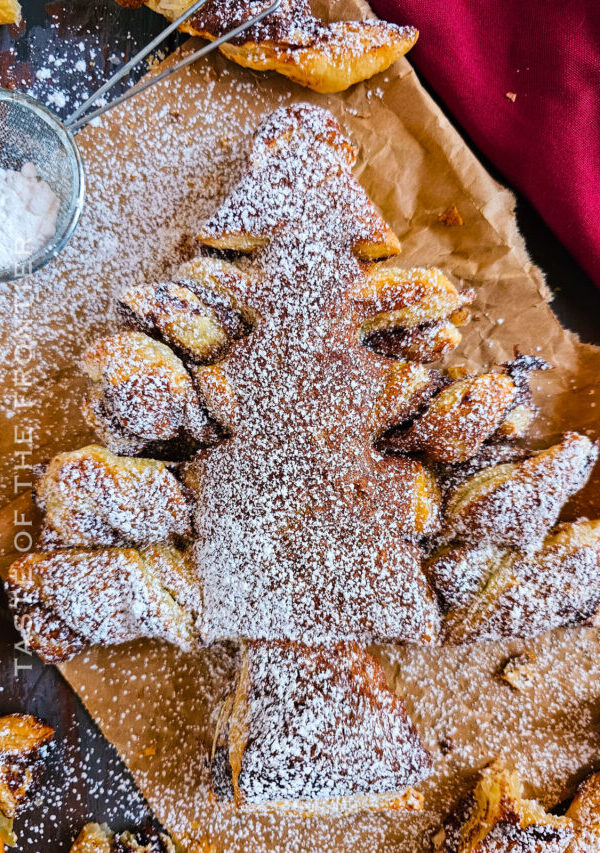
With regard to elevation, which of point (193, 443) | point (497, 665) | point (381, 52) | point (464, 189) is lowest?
point (497, 665)

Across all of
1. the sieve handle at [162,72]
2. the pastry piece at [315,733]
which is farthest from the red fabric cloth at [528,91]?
the pastry piece at [315,733]

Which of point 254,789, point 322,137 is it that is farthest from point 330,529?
point 322,137

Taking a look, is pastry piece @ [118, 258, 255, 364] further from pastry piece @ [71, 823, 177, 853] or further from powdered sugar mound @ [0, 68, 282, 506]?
pastry piece @ [71, 823, 177, 853]

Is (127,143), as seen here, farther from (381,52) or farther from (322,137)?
(381,52)

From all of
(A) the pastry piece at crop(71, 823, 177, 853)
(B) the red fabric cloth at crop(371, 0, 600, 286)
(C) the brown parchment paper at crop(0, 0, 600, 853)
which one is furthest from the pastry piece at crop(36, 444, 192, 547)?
(B) the red fabric cloth at crop(371, 0, 600, 286)

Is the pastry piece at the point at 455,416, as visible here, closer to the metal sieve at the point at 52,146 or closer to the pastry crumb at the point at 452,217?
the pastry crumb at the point at 452,217

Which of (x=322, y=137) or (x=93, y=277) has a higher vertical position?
(x=322, y=137)
